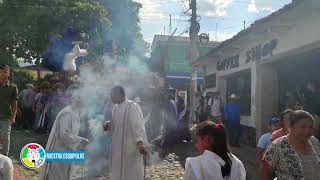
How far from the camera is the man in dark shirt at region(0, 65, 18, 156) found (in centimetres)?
766

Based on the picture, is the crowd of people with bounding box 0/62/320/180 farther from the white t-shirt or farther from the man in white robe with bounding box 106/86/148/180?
the white t-shirt

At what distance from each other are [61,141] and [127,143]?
1.11 metres

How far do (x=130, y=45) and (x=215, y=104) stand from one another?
36.8 feet

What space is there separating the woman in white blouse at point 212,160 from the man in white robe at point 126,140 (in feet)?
9.97

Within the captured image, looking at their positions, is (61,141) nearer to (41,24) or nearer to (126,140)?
(126,140)

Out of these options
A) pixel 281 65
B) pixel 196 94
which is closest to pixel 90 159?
pixel 281 65

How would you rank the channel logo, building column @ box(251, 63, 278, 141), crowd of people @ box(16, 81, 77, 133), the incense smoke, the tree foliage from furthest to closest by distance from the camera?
the tree foliage
crowd of people @ box(16, 81, 77, 133)
building column @ box(251, 63, 278, 141)
the incense smoke
the channel logo

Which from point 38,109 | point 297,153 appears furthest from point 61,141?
point 38,109

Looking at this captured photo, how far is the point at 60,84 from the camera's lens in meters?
10.6

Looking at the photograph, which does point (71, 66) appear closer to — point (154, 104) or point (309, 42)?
point (154, 104)

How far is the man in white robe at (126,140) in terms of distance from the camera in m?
6.28

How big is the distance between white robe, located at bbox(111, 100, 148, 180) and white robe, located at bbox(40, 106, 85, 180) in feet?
2.82

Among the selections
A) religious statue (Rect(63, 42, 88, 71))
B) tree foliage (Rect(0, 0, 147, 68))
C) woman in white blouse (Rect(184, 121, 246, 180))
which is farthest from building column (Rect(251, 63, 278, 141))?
woman in white blouse (Rect(184, 121, 246, 180))

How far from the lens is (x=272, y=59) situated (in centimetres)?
1170
